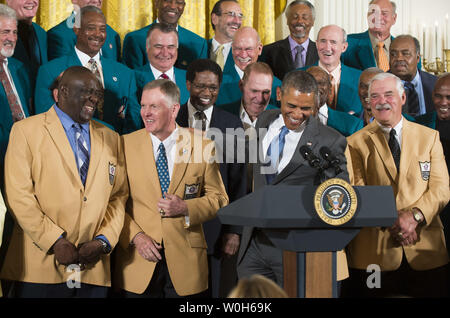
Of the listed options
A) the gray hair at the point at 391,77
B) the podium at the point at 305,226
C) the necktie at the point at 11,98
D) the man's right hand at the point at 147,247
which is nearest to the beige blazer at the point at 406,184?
the gray hair at the point at 391,77

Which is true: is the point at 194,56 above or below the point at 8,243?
above

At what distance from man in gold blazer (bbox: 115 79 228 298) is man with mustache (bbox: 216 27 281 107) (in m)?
0.80

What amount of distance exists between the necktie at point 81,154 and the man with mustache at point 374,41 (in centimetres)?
224

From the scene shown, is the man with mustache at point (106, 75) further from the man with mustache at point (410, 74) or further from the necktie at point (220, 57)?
the man with mustache at point (410, 74)

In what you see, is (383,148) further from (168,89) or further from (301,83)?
(168,89)

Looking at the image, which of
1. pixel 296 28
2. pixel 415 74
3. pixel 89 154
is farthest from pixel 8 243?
pixel 415 74

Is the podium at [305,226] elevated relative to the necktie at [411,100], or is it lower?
lower

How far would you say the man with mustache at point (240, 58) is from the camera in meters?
4.50

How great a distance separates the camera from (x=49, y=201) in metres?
3.40

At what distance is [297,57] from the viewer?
Result: 4832 millimetres

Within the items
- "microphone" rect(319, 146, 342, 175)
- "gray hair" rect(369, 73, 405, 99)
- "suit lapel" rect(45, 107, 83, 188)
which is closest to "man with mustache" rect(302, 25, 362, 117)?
"gray hair" rect(369, 73, 405, 99)

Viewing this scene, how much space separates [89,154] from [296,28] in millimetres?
2016

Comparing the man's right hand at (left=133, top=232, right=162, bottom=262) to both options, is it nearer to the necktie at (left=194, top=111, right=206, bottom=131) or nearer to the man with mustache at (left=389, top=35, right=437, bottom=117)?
the necktie at (left=194, top=111, right=206, bottom=131)

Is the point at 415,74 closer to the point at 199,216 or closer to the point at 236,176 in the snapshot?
the point at 236,176
